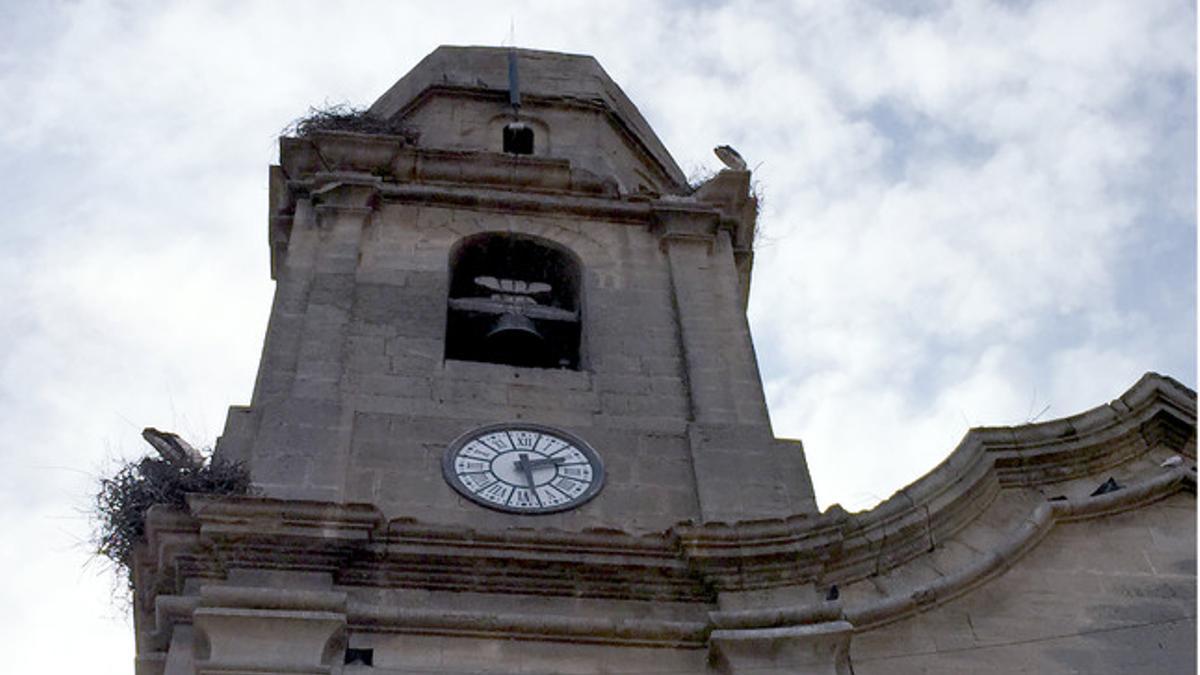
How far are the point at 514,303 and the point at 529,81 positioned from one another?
16.0 feet

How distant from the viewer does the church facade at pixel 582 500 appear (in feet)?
38.1

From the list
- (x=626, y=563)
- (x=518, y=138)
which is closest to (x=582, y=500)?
(x=626, y=563)

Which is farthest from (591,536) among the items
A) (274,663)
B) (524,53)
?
(524,53)

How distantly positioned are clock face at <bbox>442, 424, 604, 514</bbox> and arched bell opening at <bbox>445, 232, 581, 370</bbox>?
186 cm

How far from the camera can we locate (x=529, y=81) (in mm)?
20578

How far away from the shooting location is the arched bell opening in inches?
619

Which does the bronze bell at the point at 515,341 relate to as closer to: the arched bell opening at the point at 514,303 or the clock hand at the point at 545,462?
the arched bell opening at the point at 514,303

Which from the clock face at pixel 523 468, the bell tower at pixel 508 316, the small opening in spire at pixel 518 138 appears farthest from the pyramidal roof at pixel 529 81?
the clock face at pixel 523 468

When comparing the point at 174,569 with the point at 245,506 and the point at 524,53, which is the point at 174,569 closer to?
the point at 245,506

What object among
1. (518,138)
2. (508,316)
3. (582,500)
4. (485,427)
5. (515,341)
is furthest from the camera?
(518,138)

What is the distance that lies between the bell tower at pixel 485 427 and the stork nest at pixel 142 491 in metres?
0.22

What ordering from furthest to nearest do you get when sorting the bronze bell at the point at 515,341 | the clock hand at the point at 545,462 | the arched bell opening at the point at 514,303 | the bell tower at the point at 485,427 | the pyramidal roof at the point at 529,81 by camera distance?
the pyramidal roof at the point at 529,81 → the arched bell opening at the point at 514,303 → the bronze bell at the point at 515,341 → the clock hand at the point at 545,462 → the bell tower at the point at 485,427

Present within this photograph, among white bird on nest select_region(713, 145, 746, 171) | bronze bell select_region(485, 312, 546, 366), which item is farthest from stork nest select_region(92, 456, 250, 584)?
white bird on nest select_region(713, 145, 746, 171)

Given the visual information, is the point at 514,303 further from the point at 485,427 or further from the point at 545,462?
the point at 545,462
